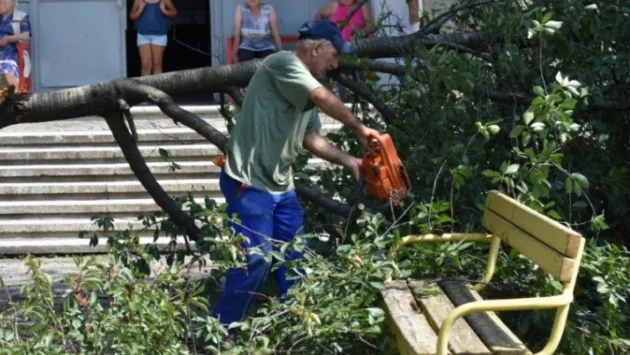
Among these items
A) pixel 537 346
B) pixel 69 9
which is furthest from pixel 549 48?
pixel 69 9

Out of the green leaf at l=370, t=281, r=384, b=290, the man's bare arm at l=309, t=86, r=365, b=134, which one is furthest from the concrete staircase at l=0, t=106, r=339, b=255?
the green leaf at l=370, t=281, r=384, b=290

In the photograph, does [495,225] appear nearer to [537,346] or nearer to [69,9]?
[537,346]

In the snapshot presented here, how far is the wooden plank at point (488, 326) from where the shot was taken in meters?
4.57

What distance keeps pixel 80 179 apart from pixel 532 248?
6418mm

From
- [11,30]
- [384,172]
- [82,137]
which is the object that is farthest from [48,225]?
[384,172]

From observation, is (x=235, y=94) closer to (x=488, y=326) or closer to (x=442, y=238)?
(x=442, y=238)

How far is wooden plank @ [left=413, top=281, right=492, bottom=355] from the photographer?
4.63m

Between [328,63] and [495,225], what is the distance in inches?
47.4

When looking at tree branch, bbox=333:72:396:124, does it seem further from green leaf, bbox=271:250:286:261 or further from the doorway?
the doorway

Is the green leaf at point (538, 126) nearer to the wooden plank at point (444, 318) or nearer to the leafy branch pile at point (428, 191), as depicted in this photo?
the leafy branch pile at point (428, 191)

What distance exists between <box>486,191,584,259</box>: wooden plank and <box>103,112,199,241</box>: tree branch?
6.37 feet

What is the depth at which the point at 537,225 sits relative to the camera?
504 cm

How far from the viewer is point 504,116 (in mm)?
6559

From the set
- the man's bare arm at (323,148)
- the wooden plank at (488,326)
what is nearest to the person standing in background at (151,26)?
the man's bare arm at (323,148)
